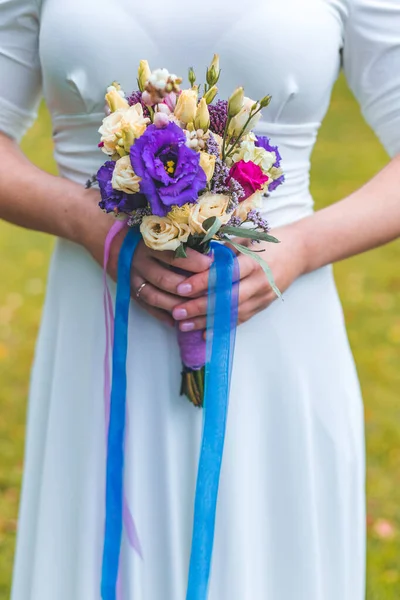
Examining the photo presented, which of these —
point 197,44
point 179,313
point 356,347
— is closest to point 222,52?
point 197,44

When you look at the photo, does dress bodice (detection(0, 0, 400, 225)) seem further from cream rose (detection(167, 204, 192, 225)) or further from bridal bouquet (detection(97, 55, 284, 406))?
cream rose (detection(167, 204, 192, 225))

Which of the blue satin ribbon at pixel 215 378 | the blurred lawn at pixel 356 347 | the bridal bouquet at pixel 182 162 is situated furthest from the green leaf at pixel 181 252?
the blurred lawn at pixel 356 347

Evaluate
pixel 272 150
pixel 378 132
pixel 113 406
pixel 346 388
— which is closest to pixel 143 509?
pixel 113 406

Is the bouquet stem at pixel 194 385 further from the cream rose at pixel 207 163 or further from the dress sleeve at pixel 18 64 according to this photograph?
the dress sleeve at pixel 18 64

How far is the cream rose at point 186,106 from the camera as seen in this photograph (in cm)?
152

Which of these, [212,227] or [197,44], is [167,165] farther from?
[197,44]

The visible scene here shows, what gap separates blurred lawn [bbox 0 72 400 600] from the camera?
3678mm

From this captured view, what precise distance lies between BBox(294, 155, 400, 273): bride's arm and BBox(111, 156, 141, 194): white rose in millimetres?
526

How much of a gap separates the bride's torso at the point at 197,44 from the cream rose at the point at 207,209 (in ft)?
A: 1.31

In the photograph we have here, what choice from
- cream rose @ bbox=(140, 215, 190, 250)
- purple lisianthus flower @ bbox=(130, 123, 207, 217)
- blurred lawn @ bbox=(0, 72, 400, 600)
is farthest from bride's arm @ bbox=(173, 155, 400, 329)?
blurred lawn @ bbox=(0, 72, 400, 600)

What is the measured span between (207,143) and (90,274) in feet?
1.96

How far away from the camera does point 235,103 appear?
154 centimetres

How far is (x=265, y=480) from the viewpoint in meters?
2.06

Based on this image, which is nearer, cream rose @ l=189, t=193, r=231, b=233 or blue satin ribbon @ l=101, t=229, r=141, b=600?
cream rose @ l=189, t=193, r=231, b=233
